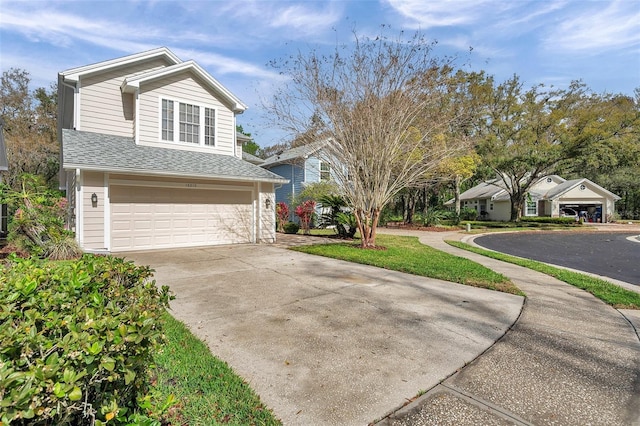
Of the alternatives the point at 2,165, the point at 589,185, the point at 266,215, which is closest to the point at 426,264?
the point at 266,215

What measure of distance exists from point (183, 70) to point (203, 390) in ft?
40.3

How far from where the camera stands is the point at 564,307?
5.02 m

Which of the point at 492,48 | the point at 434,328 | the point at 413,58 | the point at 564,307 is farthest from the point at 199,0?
the point at 564,307

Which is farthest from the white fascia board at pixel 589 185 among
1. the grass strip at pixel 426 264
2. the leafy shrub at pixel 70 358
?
the leafy shrub at pixel 70 358

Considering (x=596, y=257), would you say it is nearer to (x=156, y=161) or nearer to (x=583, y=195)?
(x=156, y=161)

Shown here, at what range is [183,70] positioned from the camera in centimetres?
1202

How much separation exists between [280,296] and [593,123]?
2656 cm

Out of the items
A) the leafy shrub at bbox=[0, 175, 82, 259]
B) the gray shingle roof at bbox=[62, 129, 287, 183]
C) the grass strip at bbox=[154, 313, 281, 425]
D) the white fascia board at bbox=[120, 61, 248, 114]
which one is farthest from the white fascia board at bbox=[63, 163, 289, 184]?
the grass strip at bbox=[154, 313, 281, 425]

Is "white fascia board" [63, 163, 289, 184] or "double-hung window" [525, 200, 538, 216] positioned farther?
"double-hung window" [525, 200, 538, 216]

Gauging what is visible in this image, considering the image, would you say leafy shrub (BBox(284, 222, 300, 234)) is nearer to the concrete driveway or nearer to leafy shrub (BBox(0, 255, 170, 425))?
the concrete driveway

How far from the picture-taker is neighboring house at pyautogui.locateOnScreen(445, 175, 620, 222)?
1257 inches

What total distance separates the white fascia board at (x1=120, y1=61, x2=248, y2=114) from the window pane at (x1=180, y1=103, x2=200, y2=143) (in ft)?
3.67

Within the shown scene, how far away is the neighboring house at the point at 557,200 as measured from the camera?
31.9 meters

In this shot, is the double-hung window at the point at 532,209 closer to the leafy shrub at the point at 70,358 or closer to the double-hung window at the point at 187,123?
the double-hung window at the point at 187,123
